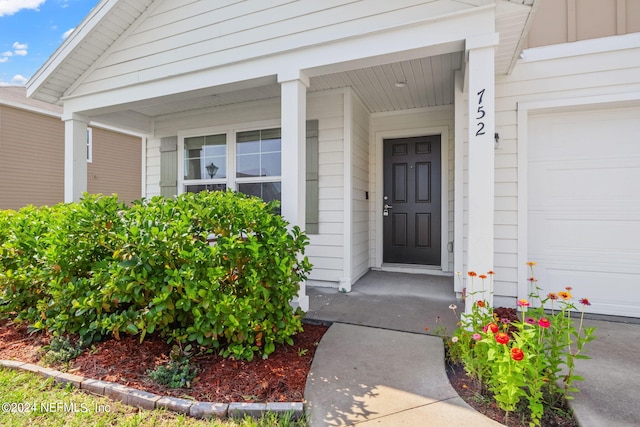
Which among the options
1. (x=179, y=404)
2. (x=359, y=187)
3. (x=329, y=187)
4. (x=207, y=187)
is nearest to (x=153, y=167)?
(x=207, y=187)

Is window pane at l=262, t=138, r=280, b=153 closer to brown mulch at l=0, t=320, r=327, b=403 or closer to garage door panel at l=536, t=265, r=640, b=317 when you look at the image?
brown mulch at l=0, t=320, r=327, b=403

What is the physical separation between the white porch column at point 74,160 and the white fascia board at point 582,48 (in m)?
5.23

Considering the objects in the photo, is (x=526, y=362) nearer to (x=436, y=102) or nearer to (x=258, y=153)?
(x=436, y=102)

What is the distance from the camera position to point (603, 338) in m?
2.44

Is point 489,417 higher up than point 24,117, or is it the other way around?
point 24,117

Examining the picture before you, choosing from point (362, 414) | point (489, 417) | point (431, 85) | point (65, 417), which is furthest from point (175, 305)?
point (431, 85)

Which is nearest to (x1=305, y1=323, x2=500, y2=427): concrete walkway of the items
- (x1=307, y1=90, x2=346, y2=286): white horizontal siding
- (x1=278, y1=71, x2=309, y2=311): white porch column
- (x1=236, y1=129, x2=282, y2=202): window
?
(x1=278, y1=71, x2=309, y2=311): white porch column

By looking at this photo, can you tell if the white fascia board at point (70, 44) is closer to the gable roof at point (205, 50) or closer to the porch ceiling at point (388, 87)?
the gable roof at point (205, 50)

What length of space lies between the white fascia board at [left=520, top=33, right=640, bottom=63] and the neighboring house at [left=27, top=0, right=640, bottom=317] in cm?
1

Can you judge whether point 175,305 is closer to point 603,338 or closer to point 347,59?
point 347,59

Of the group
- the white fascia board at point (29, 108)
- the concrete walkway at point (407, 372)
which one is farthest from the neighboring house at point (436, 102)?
the white fascia board at point (29, 108)

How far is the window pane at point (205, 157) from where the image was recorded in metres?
4.61

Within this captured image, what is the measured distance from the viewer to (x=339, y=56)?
2695 mm

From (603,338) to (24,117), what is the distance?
1173cm
